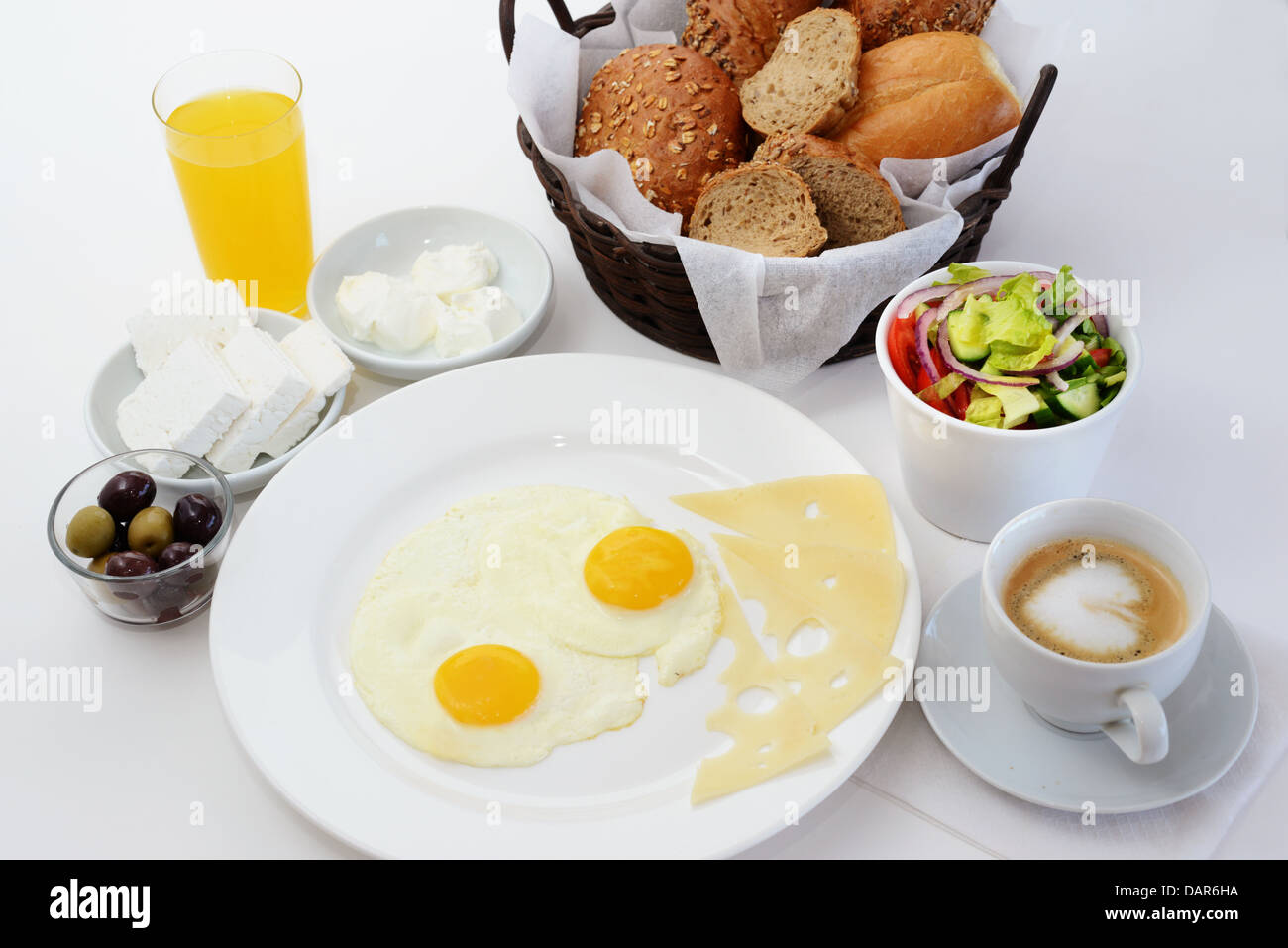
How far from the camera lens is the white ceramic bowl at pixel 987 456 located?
1.50 m

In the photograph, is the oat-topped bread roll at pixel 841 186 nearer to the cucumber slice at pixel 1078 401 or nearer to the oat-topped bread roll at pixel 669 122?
the oat-topped bread roll at pixel 669 122

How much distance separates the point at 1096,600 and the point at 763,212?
0.83 metres

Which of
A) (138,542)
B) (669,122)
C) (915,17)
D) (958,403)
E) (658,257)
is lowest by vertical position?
(138,542)

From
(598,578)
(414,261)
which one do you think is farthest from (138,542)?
(414,261)

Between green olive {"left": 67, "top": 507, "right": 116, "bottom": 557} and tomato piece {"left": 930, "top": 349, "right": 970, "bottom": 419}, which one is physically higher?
tomato piece {"left": 930, "top": 349, "right": 970, "bottom": 419}

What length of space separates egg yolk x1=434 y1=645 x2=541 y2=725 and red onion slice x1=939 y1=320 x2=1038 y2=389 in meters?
0.70

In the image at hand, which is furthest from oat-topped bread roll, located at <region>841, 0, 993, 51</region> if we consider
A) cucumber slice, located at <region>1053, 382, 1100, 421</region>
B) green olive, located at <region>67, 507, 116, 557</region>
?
green olive, located at <region>67, 507, 116, 557</region>

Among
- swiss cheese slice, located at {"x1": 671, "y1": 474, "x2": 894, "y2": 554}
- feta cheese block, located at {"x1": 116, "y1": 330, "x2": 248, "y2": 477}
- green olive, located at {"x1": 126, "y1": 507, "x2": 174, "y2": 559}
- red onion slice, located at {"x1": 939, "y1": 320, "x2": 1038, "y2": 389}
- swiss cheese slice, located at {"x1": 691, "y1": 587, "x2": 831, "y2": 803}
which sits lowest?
swiss cheese slice, located at {"x1": 691, "y1": 587, "x2": 831, "y2": 803}

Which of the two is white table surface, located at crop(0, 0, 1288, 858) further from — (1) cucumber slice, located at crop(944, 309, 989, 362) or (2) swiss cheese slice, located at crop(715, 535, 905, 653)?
(1) cucumber slice, located at crop(944, 309, 989, 362)

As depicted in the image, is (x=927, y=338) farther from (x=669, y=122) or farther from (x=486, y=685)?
(x=486, y=685)

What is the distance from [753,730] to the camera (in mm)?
1419

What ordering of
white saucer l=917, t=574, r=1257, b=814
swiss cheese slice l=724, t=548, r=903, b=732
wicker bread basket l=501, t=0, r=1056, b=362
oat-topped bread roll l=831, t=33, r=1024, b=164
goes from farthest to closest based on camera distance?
oat-topped bread roll l=831, t=33, r=1024, b=164 → wicker bread basket l=501, t=0, r=1056, b=362 → swiss cheese slice l=724, t=548, r=903, b=732 → white saucer l=917, t=574, r=1257, b=814

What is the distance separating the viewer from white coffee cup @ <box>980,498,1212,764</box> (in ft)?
3.99

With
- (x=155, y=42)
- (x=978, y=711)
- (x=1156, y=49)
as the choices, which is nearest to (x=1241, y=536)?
(x=978, y=711)
